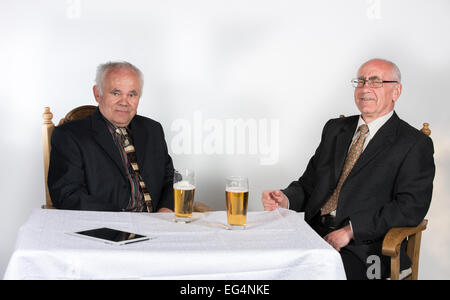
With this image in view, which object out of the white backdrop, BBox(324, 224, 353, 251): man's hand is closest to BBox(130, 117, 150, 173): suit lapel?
the white backdrop

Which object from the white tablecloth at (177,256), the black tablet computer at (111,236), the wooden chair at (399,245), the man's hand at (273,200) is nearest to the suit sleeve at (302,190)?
the man's hand at (273,200)

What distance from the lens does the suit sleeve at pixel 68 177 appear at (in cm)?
249

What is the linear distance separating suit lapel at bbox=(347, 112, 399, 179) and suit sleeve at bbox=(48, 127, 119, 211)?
1.18 metres

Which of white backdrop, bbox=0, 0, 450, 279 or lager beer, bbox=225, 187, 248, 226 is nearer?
lager beer, bbox=225, 187, 248, 226

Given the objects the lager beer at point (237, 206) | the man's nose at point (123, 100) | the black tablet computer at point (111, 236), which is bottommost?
the black tablet computer at point (111, 236)

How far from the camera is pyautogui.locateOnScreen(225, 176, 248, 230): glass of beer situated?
5.92 ft

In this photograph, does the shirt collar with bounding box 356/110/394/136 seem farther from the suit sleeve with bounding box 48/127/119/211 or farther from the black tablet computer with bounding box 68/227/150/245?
the black tablet computer with bounding box 68/227/150/245

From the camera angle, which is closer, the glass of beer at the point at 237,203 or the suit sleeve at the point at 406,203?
the glass of beer at the point at 237,203

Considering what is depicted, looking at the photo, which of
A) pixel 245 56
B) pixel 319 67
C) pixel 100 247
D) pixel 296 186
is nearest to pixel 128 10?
pixel 245 56

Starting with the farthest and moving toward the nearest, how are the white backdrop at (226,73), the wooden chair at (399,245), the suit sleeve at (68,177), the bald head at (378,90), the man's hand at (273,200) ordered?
the white backdrop at (226,73) → the bald head at (378,90) → the suit sleeve at (68,177) → the man's hand at (273,200) → the wooden chair at (399,245)

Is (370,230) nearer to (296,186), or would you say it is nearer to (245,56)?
(296,186)

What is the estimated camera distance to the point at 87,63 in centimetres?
348

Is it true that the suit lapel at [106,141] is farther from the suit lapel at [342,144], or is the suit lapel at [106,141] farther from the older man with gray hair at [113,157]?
A: the suit lapel at [342,144]

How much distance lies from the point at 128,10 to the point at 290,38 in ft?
3.58
